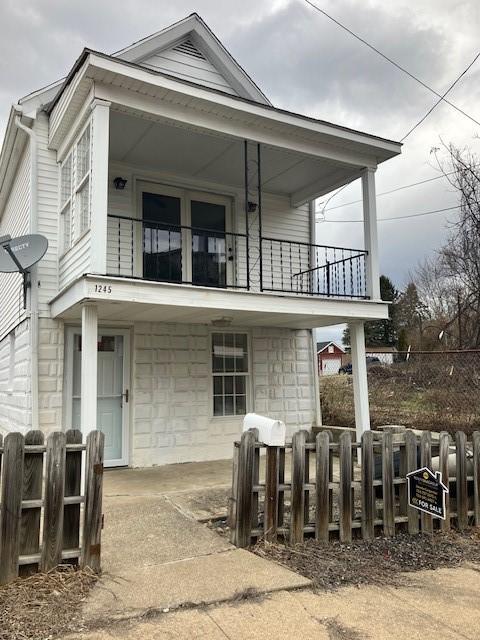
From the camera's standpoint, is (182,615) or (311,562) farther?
(311,562)

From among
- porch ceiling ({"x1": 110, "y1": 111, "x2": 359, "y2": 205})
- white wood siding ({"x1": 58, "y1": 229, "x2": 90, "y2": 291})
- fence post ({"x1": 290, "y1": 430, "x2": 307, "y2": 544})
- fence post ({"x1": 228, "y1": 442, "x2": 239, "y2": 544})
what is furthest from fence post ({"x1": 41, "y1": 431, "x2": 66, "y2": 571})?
porch ceiling ({"x1": 110, "y1": 111, "x2": 359, "y2": 205})

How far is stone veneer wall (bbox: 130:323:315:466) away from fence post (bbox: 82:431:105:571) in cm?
451

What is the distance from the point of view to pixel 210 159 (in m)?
8.53

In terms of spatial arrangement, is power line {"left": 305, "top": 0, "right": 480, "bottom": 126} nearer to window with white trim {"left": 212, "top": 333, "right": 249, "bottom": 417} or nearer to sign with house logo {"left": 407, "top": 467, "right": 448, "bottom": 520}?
window with white trim {"left": 212, "top": 333, "right": 249, "bottom": 417}

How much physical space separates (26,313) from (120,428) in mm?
2378

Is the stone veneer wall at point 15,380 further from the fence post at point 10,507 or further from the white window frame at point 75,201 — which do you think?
the fence post at point 10,507

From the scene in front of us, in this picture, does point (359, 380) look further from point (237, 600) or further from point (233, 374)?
point (237, 600)

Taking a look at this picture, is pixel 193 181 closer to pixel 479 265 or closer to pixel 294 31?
pixel 294 31

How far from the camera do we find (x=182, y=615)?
121 inches

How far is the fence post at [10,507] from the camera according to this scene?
11.0ft

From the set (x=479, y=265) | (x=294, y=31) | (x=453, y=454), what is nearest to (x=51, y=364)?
(x=453, y=454)

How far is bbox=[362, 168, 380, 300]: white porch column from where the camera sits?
8344mm

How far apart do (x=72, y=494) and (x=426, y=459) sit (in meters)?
3.29

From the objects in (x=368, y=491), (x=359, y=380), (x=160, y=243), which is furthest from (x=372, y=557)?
(x=160, y=243)
